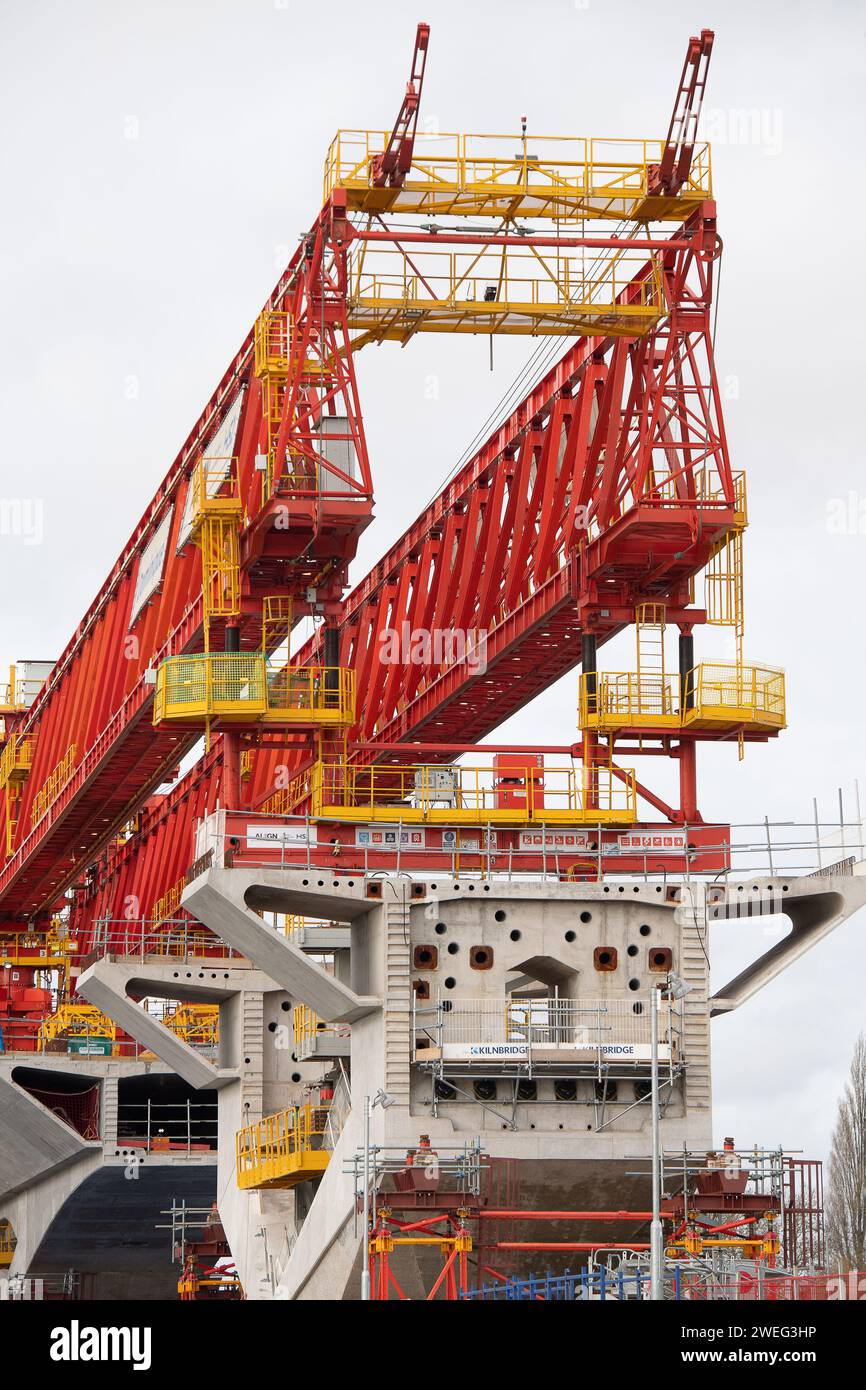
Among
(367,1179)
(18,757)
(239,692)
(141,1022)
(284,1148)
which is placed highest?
(18,757)

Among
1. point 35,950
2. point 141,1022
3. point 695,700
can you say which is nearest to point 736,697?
point 695,700

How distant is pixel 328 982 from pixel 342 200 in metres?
16.5

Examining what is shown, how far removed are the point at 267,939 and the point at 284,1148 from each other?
354 inches

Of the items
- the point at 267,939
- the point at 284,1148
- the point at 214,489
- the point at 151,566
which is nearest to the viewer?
the point at 267,939

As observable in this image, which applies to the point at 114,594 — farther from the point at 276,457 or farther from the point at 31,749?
the point at 276,457

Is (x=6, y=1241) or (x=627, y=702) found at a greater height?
(x=627, y=702)

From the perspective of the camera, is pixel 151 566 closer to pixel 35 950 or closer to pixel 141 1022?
pixel 141 1022

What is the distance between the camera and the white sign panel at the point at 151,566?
65.6 metres

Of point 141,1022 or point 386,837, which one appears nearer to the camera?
point 386,837

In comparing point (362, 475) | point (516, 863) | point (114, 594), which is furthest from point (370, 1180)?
point (114, 594)

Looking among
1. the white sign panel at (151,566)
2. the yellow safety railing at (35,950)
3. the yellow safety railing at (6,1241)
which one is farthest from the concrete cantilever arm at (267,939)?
the yellow safety railing at (6,1241)

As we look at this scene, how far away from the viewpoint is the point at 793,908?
2063 inches

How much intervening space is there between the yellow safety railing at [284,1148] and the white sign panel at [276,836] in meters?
8.14

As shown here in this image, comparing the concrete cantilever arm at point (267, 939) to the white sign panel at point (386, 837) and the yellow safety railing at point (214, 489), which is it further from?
the yellow safety railing at point (214, 489)
